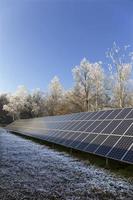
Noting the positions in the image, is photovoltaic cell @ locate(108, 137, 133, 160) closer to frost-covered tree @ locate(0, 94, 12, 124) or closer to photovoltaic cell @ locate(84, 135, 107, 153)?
photovoltaic cell @ locate(84, 135, 107, 153)

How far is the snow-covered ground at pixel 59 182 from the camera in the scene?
10.4 metres

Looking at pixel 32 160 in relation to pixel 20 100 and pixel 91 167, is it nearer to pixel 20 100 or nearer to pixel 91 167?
pixel 91 167

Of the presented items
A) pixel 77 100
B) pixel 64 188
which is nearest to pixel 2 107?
→ pixel 77 100

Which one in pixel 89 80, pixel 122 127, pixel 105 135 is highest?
pixel 89 80

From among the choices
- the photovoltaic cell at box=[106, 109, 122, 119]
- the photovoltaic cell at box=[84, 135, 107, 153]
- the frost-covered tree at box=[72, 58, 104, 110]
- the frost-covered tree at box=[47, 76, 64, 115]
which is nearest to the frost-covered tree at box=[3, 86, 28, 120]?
the frost-covered tree at box=[47, 76, 64, 115]

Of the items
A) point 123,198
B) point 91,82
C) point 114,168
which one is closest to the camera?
point 123,198

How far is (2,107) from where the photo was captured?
112 m

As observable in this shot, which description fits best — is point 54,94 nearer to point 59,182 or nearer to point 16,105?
point 16,105

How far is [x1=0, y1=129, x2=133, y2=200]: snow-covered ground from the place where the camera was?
10.4 m

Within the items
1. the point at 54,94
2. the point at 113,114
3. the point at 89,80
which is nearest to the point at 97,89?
the point at 89,80

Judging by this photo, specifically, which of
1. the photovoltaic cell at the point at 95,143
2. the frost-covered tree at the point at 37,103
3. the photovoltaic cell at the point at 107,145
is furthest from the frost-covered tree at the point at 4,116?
the photovoltaic cell at the point at 107,145

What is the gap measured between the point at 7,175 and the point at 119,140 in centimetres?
583

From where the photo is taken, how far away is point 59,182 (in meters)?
12.2

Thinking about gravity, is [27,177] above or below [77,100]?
below
